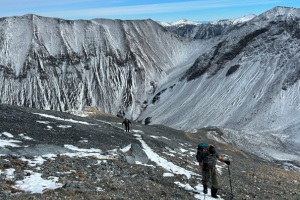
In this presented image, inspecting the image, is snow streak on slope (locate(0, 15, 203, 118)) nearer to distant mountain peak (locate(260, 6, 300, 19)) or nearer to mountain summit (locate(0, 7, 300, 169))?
mountain summit (locate(0, 7, 300, 169))

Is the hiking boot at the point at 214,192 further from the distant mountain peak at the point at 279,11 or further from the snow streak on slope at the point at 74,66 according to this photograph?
the distant mountain peak at the point at 279,11

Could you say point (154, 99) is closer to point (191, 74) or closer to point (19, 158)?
point (191, 74)

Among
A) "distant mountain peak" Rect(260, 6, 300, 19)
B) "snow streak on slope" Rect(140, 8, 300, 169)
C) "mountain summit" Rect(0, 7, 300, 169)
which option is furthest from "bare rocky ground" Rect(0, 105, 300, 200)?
"distant mountain peak" Rect(260, 6, 300, 19)

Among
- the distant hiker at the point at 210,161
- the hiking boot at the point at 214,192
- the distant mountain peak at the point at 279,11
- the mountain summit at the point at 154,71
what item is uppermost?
the distant mountain peak at the point at 279,11

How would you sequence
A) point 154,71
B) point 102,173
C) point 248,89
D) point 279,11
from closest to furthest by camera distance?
point 102,173 < point 248,89 < point 279,11 < point 154,71

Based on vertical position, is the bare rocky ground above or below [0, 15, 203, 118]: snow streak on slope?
below

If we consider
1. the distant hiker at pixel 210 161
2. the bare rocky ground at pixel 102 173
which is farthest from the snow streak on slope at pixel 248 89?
the distant hiker at pixel 210 161

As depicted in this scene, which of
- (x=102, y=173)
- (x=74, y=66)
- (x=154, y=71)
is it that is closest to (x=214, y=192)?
(x=102, y=173)

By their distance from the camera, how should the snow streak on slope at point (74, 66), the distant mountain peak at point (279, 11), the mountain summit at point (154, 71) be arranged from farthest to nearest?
1. the distant mountain peak at point (279, 11)
2. the snow streak on slope at point (74, 66)
3. the mountain summit at point (154, 71)

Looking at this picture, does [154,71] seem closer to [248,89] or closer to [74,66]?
[74,66]

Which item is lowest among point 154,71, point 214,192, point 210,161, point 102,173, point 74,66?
point 214,192

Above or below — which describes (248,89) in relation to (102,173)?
above

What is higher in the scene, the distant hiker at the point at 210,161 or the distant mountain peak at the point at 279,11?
the distant mountain peak at the point at 279,11

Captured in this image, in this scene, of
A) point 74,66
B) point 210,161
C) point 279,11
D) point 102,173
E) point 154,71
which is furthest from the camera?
point 154,71
